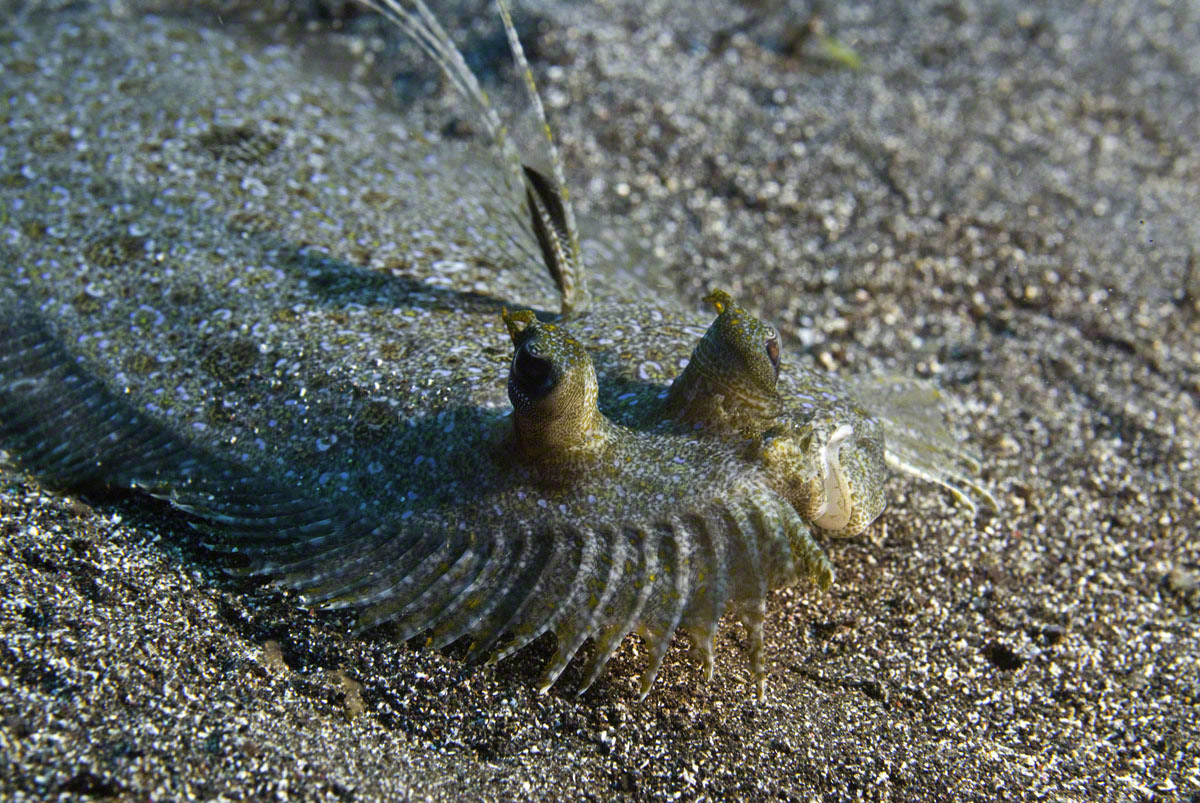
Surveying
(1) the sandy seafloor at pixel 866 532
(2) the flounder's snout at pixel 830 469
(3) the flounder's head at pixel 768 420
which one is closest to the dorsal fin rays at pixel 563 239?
→ (3) the flounder's head at pixel 768 420

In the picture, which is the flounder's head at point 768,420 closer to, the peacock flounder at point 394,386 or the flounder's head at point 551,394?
the peacock flounder at point 394,386

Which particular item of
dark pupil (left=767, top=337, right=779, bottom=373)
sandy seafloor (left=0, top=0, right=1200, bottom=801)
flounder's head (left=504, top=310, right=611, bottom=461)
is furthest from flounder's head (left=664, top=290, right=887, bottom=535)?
sandy seafloor (left=0, top=0, right=1200, bottom=801)

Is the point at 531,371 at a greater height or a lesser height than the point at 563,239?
lesser

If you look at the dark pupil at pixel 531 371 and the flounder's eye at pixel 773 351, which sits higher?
the flounder's eye at pixel 773 351

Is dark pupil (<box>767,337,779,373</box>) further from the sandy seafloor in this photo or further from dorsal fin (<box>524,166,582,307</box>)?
dorsal fin (<box>524,166,582,307</box>)

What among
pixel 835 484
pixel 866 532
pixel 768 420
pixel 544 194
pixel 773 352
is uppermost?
pixel 544 194

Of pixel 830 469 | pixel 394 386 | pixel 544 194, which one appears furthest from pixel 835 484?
pixel 544 194

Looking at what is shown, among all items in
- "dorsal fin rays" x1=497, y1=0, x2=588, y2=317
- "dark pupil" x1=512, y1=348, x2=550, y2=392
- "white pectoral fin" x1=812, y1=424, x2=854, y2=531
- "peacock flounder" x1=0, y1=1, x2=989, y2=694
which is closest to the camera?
"dark pupil" x1=512, y1=348, x2=550, y2=392

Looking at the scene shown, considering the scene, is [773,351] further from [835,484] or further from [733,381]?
[835,484]
